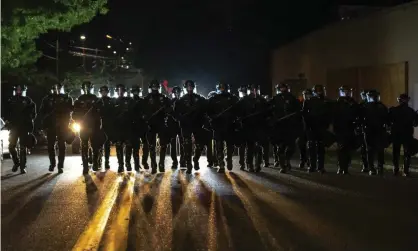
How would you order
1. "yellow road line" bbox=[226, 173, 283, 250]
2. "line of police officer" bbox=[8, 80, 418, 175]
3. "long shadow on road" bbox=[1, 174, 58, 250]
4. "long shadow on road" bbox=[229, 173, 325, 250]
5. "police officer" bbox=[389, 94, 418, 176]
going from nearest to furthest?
"long shadow on road" bbox=[229, 173, 325, 250] < "yellow road line" bbox=[226, 173, 283, 250] < "long shadow on road" bbox=[1, 174, 58, 250] < "police officer" bbox=[389, 94, 418, 176] < "line of police officer" bbox=[8, 80, 418, 175]

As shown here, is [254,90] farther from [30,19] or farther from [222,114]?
[30,19]

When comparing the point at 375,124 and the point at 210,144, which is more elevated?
the point at 375,124

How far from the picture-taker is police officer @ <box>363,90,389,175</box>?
14219 mm

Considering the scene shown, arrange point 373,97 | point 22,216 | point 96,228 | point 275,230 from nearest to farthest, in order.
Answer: point 275,230
point 96,228
point 22,216
point 373,97

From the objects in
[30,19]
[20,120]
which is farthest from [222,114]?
[30,19]

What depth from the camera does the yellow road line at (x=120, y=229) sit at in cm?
752

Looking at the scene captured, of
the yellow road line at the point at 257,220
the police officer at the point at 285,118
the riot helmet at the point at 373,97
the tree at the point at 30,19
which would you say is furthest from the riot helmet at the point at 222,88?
the tree at the point at 30,19

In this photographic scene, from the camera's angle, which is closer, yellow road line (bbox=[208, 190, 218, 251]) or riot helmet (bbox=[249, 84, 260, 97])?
yellow road line (bbox=[208, 190, 218, 251])

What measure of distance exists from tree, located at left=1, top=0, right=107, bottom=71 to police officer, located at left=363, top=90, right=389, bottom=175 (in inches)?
395

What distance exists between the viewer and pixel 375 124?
14266 millimetres

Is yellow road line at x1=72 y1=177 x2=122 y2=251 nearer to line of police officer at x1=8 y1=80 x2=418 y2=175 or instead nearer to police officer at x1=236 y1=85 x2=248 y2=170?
line of police officer at x1=8 y1=80 x2=418 y2=175

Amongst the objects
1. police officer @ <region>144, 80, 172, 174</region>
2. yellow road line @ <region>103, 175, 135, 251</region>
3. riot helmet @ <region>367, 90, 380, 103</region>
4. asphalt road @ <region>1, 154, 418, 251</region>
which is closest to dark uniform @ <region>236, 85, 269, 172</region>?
asphalt road @ <region>1, 154, 418, 251</region>

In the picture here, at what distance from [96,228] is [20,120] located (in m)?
7.28

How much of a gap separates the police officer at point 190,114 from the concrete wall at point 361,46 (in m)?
10.5
